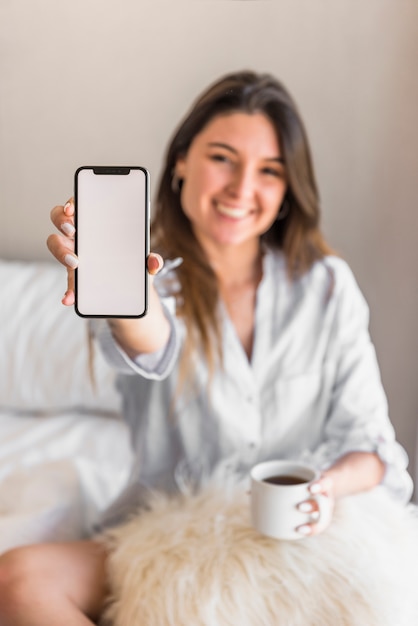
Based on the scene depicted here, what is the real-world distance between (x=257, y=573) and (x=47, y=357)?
48 centimetres

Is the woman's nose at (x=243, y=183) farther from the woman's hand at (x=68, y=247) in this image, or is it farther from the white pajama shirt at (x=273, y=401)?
the woman's hand at (x=68, y=247)

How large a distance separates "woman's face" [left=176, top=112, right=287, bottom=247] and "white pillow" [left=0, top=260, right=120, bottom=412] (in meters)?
0.29

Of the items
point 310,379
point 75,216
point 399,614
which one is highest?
point 75,216

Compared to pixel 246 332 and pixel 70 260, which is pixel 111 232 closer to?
pixel 70 260

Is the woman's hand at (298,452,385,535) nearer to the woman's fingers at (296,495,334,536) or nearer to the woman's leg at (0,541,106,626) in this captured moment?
the woman's fingers at (296,495,334,536)

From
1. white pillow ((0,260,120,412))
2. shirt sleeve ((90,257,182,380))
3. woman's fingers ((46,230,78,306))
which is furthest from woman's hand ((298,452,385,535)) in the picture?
white pillow ((0,260,120,412))

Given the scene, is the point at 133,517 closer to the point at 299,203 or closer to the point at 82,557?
the point at 82,557

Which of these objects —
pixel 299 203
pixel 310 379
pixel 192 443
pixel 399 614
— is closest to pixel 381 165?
pixel 299 203

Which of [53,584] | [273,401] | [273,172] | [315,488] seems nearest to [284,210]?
[273,172]

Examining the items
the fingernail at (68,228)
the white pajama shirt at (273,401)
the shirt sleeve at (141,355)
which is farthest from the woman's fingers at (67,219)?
the white pajama shirt at (273,401)

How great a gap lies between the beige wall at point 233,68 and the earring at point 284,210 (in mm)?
154

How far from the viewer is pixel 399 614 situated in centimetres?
54

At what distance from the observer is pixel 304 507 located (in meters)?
0.55

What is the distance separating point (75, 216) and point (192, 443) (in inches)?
13.6
